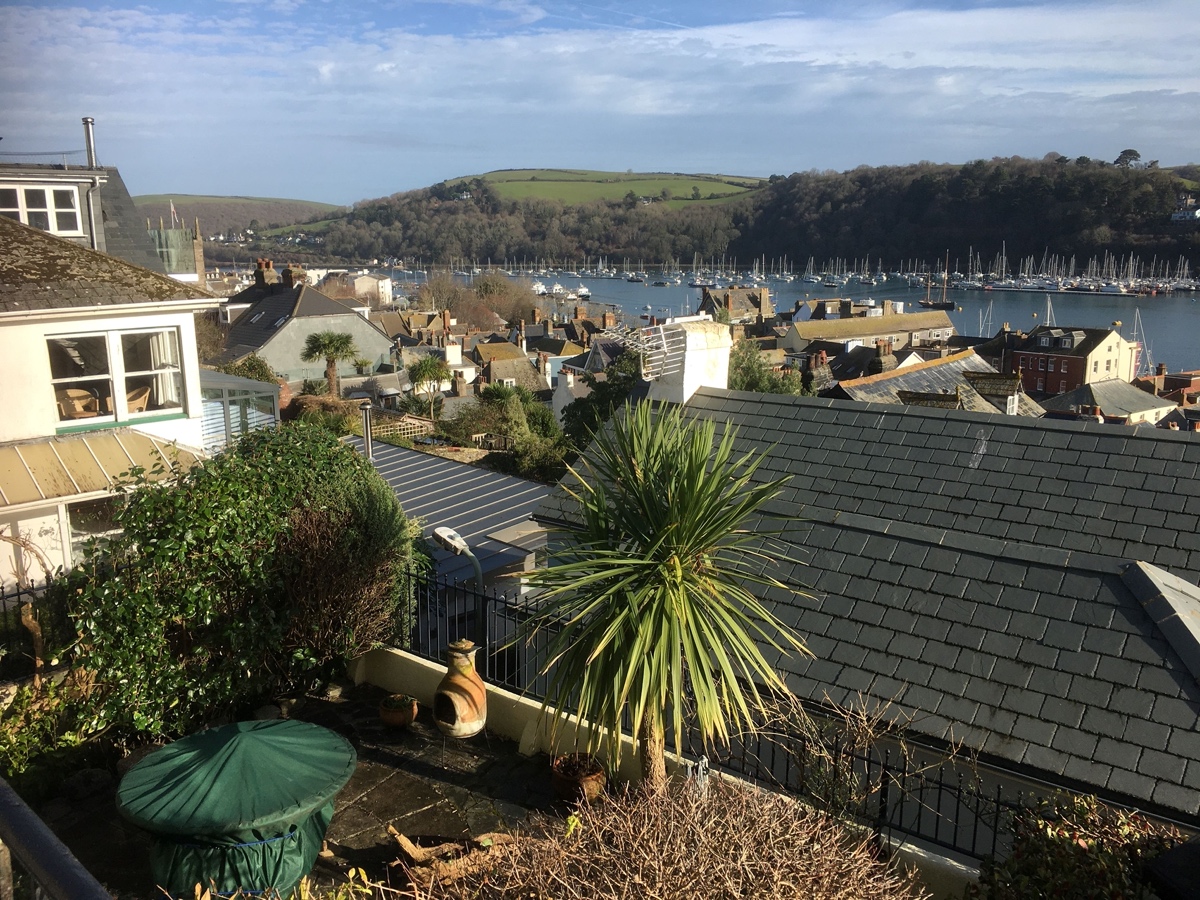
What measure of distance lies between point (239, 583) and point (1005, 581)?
6520 millimetres

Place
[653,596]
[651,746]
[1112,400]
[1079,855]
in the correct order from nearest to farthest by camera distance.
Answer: [1079,855], [653,596], [651,746], [1112,400]

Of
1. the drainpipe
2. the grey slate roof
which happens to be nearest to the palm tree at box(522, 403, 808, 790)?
the grey slate roof

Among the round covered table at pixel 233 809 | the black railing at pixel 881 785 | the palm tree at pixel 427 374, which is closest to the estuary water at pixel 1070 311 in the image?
the palm tree at pixel 427 374

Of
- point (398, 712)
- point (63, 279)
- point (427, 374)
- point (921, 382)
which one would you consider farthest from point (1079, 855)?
point (427, 374)

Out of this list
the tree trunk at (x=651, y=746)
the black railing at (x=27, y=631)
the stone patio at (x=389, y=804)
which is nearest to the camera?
the tree trunk at (x=651, y=746)

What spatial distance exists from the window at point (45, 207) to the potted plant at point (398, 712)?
15.6m

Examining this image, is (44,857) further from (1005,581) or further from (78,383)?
(78,383)

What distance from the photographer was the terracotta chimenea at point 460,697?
8.05m

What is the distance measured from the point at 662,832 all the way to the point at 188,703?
5579 mm

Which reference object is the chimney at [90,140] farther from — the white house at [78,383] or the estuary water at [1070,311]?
the estuary water at [1070,311]

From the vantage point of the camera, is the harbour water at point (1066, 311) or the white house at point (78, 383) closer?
the white house at point (78, 383)

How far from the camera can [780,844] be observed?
4.04 m

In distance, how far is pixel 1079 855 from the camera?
4.71m

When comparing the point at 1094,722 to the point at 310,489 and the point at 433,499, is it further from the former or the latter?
the point at 433,499
